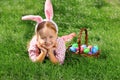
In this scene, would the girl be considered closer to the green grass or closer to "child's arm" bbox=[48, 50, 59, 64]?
"child's arm" bbox=[48, 50, 59, 64]

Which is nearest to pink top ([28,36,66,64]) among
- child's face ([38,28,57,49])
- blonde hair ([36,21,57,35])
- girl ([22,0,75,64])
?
girl ([22,0,75,64])

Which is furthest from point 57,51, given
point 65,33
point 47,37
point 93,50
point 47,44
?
point 65,33

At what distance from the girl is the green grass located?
16cm

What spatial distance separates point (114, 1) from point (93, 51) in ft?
20.5

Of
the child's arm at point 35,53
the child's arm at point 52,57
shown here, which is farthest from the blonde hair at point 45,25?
the child's arm at point 52,57

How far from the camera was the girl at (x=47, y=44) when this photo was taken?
922 centimetres

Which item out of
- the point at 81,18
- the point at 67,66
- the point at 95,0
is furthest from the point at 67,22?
the point at 67,66

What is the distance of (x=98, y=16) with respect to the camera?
1371cm

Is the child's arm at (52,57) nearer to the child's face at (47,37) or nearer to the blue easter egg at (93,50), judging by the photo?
the child's face at (47,37)

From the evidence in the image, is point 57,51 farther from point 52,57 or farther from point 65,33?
point 65,33

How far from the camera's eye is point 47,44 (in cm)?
927

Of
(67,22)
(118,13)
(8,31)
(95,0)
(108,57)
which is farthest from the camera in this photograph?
(95,0)

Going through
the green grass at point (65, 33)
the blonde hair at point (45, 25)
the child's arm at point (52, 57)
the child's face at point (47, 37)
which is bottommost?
the green grass at point (65, 33)

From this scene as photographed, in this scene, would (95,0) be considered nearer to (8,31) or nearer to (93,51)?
(8,31)
